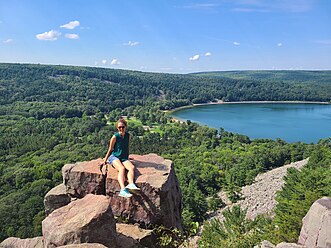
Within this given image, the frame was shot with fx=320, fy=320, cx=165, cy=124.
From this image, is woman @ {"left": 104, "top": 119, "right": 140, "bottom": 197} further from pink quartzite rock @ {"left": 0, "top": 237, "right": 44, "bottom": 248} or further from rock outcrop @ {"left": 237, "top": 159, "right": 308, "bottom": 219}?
rock outcrop @ {"left": 237, "top": 159, "right": 308, "bottom": 219}

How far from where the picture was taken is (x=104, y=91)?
470 feet

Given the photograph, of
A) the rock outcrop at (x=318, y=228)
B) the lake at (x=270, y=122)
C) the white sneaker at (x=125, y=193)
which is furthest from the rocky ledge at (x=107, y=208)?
the lake at (x=270, y=122)

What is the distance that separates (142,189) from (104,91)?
140m

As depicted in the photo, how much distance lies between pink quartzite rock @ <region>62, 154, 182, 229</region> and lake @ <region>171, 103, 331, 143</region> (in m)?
72.4

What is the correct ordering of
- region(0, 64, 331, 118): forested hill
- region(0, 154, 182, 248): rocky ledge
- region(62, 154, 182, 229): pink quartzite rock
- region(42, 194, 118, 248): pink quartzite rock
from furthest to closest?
1. region(0, 64, 331, 118): forested hill
2. region(62, 154, 182, 229): pink quartzite rock
3. region(0, 154, 182, 248): rocky ledge
4. region(42, 194, 118, 248): pink quartzite rock

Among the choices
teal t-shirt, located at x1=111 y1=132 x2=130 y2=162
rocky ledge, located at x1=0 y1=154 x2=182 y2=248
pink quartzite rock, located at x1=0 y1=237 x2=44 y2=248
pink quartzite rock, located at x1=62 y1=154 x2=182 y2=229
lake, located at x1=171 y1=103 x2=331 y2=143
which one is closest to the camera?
rocky ledge, located at x1=0 y1=154 x2=182 y2=248

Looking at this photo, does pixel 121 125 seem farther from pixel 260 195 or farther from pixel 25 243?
pixel 260 195

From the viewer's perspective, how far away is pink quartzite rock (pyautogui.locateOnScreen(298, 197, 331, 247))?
808cm

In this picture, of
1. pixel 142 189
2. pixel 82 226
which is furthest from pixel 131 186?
pixel 82 226

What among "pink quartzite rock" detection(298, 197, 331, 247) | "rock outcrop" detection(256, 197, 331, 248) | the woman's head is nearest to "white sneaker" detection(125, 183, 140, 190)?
the woman's head

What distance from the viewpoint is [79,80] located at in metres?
165

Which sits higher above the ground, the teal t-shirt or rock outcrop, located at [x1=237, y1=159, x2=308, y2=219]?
the teal t-shirt

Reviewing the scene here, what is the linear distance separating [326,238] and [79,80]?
166 meters

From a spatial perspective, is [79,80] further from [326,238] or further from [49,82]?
[326,238]
